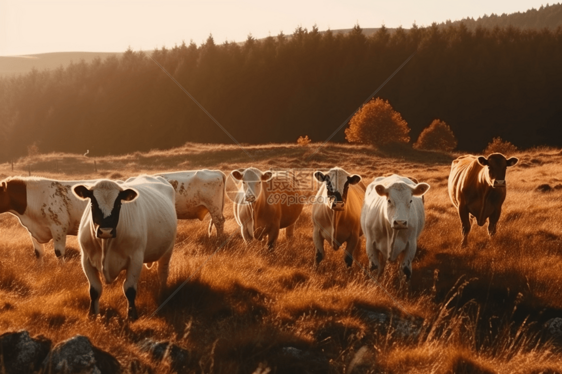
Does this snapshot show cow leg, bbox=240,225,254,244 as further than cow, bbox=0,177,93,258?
Yes

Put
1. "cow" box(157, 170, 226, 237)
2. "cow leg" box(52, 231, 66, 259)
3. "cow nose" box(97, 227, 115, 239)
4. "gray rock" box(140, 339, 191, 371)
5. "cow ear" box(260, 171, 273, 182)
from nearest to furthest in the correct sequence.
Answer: "gray rock" box(140, 339, 191, 371)
"cow nose" box(97, 227, 115, 239)
"cow leg" box(52, 231, 66, 259)
"cow ear" box(260, 171, 273, 182)
"cow" box(157, 170, 226, 237)

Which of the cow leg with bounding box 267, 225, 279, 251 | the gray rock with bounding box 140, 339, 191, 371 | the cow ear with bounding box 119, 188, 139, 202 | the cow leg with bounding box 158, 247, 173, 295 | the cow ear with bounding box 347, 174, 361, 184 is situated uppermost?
the cow ear with bounding box 119, 188, 139, 202

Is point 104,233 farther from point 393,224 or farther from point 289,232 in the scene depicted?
point 289,232

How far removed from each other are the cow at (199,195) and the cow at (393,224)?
5.32m

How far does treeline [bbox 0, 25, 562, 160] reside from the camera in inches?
3356

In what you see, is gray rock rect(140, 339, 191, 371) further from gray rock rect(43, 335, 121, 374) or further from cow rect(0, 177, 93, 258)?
cow rect(0, 177, 93, 258)

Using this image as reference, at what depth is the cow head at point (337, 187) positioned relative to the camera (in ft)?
29.6

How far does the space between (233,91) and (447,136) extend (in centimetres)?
5066

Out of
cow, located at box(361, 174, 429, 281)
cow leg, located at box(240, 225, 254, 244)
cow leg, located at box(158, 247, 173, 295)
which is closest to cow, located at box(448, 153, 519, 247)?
cow, located at box(361, 174, 429, 281)

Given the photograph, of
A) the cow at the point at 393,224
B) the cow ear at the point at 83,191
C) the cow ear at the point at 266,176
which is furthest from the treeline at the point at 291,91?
the cow ear at the point at 83,191

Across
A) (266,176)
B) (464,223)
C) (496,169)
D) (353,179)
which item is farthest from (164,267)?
(496,169)

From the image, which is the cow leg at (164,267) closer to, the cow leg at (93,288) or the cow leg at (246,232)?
the cow leg at (93,288)

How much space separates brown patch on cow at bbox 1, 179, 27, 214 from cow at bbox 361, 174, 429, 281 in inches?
256

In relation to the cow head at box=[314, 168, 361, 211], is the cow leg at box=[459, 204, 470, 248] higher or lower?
lower
